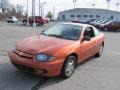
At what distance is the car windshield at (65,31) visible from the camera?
7.84 metres

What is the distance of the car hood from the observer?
21.4 ft

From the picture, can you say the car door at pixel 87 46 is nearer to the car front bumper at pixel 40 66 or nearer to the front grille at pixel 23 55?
the car front bumper at pixel 40 66

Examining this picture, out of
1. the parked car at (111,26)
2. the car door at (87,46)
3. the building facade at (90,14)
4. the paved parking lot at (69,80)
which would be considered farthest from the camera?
the building facade at (90,14)

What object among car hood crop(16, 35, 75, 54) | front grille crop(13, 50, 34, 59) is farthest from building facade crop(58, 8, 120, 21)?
front grille crop(13, 50, 34, 59)

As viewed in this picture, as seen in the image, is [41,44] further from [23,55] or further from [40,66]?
[40,66]

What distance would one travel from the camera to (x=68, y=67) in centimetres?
698

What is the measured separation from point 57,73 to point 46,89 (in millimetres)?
679

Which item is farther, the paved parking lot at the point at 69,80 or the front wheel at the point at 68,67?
the front wheel at the point at 68,67

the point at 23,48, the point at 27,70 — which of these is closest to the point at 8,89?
the point at 27,70

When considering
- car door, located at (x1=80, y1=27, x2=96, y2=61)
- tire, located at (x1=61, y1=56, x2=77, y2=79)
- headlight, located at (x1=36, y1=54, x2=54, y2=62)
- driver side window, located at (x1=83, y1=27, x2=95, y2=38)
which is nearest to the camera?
headlight, located at (x1=36, y1=54, x2=54, y2=62)

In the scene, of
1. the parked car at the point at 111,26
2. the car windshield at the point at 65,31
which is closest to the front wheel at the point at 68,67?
the car windshield at the point at 65,31

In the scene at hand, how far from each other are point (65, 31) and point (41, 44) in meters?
1.41

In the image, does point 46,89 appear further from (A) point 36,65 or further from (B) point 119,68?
(B) point 119,68

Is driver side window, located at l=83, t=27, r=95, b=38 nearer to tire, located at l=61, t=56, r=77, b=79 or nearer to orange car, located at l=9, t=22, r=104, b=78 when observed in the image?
orange car, located at l=9, t=22, r=104, b=78
